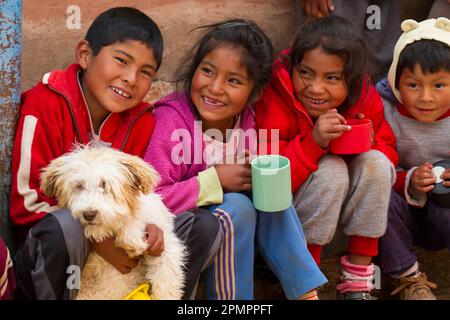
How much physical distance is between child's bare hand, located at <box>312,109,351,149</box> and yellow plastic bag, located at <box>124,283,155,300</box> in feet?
3.05

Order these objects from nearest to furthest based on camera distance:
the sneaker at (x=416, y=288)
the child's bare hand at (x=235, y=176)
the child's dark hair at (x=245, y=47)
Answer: the child's bare hand at (x=235, y=176), the child's dark hair at (x=245, y=47), the sneaker at (x=416, y=288)

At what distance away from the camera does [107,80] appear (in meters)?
2.74

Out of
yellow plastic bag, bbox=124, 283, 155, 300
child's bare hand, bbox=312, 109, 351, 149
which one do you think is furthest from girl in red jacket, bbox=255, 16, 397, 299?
yellow plastic bag, bbox=124, 283, 155, 300

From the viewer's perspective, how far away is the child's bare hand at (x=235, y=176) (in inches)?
106

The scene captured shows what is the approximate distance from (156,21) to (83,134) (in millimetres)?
1068

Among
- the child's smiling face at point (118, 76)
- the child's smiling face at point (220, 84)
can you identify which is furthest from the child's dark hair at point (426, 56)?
the child's smiling face at point (118, 76)

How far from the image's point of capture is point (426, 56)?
123 inches

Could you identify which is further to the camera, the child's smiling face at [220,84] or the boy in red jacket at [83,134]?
the child's smiling face at [220,84]

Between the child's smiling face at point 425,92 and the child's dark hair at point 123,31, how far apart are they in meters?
1.12

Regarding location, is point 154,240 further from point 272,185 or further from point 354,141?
point 354,141

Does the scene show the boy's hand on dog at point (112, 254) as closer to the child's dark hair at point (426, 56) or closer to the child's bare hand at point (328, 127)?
the child's bare hand at point (328, 127)

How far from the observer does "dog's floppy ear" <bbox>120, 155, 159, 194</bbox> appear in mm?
2318

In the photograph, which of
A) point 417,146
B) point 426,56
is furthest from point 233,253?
point 426,56

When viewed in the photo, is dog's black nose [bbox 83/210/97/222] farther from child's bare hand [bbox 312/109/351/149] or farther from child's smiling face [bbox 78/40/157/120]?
child's bare hand [bbox 312/109/351/149]
